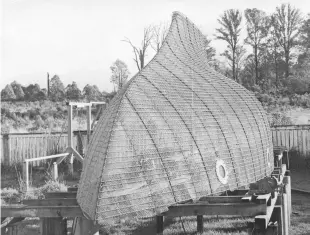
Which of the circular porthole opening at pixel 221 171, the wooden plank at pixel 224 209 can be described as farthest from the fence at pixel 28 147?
the wooden plank at pixel 224 209

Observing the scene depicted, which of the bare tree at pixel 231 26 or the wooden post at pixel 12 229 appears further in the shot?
the bare tree at pixel 231 26

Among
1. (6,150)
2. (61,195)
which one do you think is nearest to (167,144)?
(61,195)

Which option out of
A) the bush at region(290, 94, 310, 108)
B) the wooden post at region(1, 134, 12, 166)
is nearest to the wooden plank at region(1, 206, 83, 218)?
the wooden post at region(1, 134, 12, 166)

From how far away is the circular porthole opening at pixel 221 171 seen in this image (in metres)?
8.48

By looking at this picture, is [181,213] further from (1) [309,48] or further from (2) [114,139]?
(1) [309,48]

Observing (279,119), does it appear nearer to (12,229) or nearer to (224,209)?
(224,209)

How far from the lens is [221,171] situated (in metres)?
8.58

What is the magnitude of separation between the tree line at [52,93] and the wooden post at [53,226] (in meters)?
37.4

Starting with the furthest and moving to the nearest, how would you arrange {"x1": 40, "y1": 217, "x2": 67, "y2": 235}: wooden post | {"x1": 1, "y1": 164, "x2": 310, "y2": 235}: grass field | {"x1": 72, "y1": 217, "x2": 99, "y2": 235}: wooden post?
{"x1": 1, "y1": 164, "x2": 310, "y2": 235}: grass field, {"x1": 40, "y1": 217, "x2": 67, "y2": 235}: wooden post, {"x1": 72, "y1": 217, "x2": 99, "y2": 235}: wooden post

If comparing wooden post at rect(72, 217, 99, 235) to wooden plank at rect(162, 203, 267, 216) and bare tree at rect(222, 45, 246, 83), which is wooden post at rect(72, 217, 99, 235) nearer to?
wooden plank at rect(162, 203, 267, 216)

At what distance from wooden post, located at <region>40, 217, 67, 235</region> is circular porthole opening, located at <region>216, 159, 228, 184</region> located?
2772 millimetres

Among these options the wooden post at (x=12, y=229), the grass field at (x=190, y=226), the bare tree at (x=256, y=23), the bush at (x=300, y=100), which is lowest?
the grass field at (x=190, y=226)

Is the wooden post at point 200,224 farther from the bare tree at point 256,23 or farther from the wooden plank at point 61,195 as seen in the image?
the bare tree at point 256,23

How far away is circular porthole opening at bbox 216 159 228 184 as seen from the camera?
334 inches
